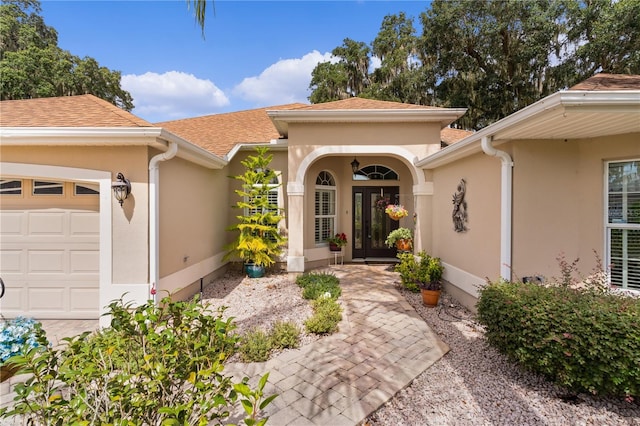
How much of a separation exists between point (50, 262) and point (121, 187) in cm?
199

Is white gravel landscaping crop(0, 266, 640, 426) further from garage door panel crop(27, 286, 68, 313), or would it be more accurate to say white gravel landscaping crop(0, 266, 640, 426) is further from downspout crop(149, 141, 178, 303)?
garage door panel crop(27, 286, 68, 313)

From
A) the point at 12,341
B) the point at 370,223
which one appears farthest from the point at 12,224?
the point at 370,223

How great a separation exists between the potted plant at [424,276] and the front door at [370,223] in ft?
8.68

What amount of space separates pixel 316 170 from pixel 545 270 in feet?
20.1

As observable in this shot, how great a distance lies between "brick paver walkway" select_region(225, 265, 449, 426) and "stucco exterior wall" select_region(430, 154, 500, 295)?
1.40 metres

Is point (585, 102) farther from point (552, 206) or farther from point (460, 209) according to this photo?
point (460, 209)

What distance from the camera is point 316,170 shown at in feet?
28.8

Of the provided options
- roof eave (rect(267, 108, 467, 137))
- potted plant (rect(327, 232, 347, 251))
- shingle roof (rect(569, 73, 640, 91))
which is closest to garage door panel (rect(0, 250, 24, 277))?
roof eave (rect(267, 108, 467, 137))

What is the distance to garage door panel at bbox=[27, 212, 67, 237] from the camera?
4891 mm

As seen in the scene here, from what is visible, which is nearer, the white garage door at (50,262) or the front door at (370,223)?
the white garage door at (50,262)

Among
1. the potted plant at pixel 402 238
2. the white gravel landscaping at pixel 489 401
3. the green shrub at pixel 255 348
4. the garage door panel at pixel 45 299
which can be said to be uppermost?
the potted plant at pixel 402 238

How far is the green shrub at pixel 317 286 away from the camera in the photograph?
5945 millimetres

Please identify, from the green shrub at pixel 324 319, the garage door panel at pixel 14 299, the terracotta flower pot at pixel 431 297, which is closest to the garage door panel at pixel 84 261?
the garage door panel at pixel 14 299

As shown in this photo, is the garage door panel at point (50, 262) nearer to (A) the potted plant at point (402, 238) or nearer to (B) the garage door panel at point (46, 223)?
(B) the garage door panel at point (46, 223)
